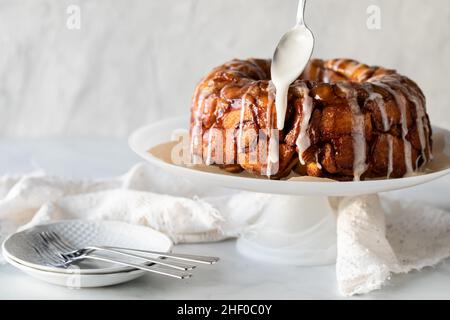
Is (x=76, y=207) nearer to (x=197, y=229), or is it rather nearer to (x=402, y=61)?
(x=197, y=229)

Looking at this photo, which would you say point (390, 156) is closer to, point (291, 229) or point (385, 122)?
point (385, 122)

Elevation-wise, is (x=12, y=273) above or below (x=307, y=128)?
below

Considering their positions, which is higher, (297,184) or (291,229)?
(297,184)

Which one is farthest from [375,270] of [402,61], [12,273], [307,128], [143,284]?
[402,61]

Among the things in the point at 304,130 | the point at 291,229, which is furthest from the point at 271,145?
the point at 291,229

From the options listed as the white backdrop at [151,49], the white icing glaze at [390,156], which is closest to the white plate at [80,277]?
the white icing glaze at [390,156]

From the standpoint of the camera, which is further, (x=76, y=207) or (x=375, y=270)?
(x=76, y=207)
